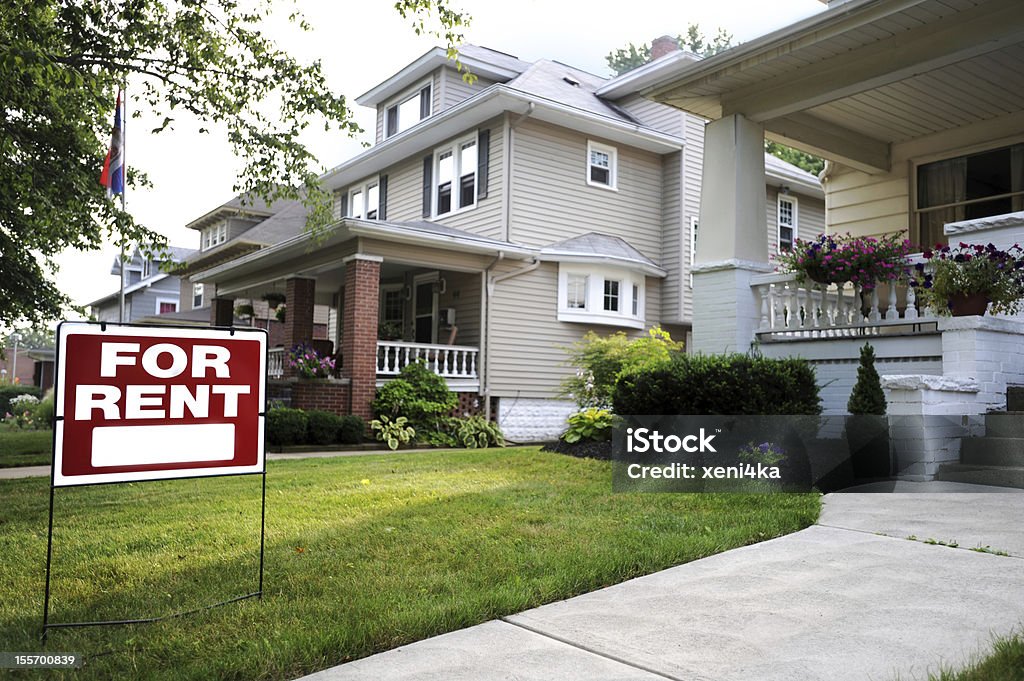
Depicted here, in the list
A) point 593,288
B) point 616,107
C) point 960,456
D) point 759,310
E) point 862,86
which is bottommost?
point 960,456

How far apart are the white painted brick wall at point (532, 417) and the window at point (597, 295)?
194cm

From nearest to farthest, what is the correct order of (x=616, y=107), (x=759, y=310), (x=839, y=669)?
1. (x=839, y=669)
2. (x=759, y=310)
3. (x=616, y=107)

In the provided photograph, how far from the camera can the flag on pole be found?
13773 mm

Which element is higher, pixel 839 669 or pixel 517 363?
pixel 517 363

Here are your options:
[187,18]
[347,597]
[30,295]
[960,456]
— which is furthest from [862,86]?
[30,295]

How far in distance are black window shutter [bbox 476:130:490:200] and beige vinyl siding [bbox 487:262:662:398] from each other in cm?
218

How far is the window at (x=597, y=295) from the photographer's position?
57.3 feet

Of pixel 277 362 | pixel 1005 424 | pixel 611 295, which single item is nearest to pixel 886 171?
pixel 1005 424

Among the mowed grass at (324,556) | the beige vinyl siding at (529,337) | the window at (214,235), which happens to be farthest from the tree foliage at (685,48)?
the mowed grass at (324,556)

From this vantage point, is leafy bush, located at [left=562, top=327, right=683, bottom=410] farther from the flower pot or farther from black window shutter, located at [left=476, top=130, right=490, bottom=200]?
the flower pot

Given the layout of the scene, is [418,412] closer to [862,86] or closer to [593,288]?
[593,288]

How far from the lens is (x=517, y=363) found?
16781mm

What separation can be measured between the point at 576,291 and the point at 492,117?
4.27 metres

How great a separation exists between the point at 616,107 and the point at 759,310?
11.9 metres
